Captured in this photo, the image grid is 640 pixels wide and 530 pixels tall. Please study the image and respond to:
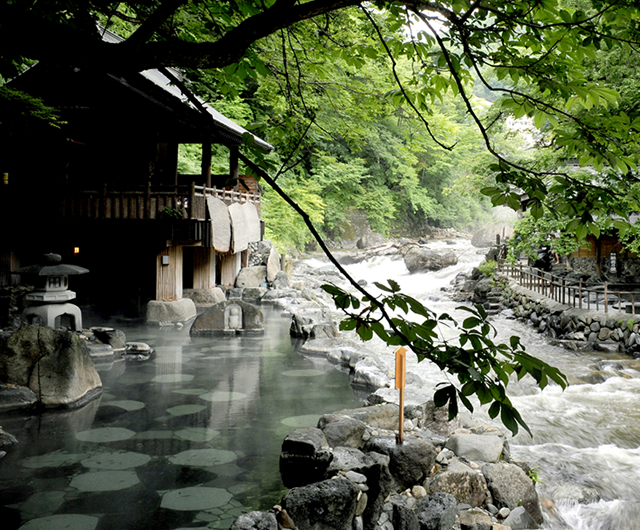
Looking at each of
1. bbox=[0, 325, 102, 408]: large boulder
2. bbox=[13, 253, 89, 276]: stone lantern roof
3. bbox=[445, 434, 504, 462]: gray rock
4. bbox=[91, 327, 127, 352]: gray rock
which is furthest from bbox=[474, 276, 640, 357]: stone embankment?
bbox=[13, 253, 89, 276]: stone lantern roof

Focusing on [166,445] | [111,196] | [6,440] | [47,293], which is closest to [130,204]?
[111,196]

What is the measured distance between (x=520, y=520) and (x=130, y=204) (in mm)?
11728

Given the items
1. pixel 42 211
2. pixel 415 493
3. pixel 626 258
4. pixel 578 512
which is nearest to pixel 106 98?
pixel 42 211

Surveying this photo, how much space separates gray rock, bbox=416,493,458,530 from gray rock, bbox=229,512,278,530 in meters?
1.46

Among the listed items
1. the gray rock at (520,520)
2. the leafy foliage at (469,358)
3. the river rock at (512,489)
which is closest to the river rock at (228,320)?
the river rock at (512,489)

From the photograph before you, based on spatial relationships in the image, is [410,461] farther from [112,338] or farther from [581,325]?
[581,325]

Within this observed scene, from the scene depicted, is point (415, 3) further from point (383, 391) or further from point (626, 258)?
point (626, 258)

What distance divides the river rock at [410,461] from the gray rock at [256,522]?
1.76m

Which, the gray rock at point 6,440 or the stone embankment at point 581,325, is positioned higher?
the stone embankment at point 581,325

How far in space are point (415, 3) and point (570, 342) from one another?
14.2 metres

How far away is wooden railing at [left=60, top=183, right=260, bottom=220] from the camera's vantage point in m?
13.5

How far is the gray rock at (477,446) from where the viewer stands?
6.39 metres

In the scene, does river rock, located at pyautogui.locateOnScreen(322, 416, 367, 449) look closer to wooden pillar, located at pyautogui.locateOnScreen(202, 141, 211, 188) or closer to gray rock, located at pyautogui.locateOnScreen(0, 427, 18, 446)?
gray rock, located at pyautogui.locateOnScreen(0, 427, 18, 446)

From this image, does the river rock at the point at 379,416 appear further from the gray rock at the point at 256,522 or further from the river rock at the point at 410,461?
the gray rock at the point at 256,522
